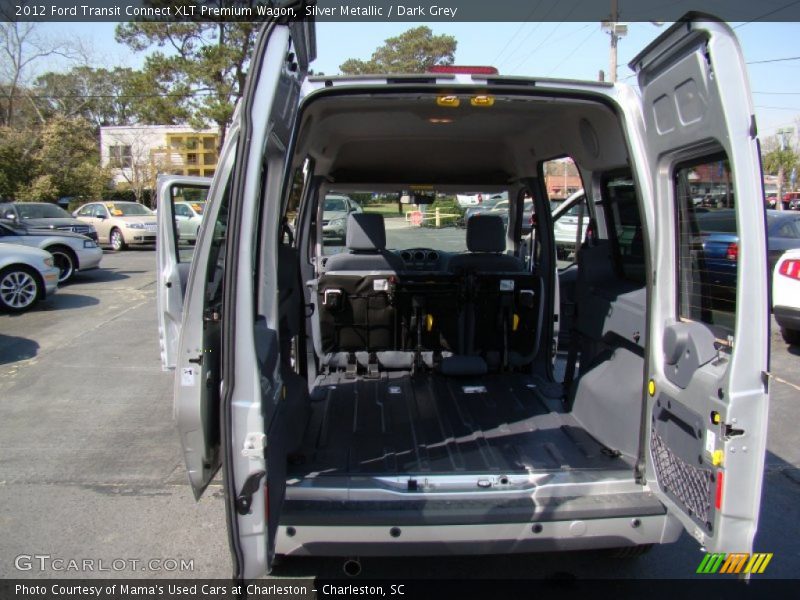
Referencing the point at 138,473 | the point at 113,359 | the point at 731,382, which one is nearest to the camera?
the point at 731,382

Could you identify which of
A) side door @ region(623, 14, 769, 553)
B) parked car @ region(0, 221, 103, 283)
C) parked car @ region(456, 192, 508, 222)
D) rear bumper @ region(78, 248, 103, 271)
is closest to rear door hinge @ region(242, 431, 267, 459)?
side door @ region(623, 14, 769, 553)

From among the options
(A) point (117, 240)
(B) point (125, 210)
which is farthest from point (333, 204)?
(B) point (125, 210)

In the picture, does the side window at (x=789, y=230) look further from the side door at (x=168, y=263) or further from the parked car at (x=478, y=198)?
the side door at (x=168, y=263)

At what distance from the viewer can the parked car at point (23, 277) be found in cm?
1023

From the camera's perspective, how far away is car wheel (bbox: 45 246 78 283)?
43.8ft

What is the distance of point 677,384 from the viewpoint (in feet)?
8.42

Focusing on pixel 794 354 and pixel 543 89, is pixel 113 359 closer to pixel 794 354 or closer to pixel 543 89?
pixel 543 89

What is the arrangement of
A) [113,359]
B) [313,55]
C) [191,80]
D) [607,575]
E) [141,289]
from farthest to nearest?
1. [191,80]
2. [141,289]
3. [113,359]
4. [313,55]
5. [607,575]

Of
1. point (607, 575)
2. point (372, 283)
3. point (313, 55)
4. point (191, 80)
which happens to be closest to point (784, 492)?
point (607, 575)

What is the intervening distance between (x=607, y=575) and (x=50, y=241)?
43.5ft

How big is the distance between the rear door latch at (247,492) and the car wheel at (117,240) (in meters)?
21.2

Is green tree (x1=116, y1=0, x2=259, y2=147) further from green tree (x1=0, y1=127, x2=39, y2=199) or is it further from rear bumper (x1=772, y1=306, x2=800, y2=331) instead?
rear bumper (x1=772, y1=306, x2=800, y2=331)

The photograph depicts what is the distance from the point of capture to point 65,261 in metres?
13.4

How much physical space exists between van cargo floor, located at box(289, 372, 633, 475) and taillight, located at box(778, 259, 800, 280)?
4.39m
